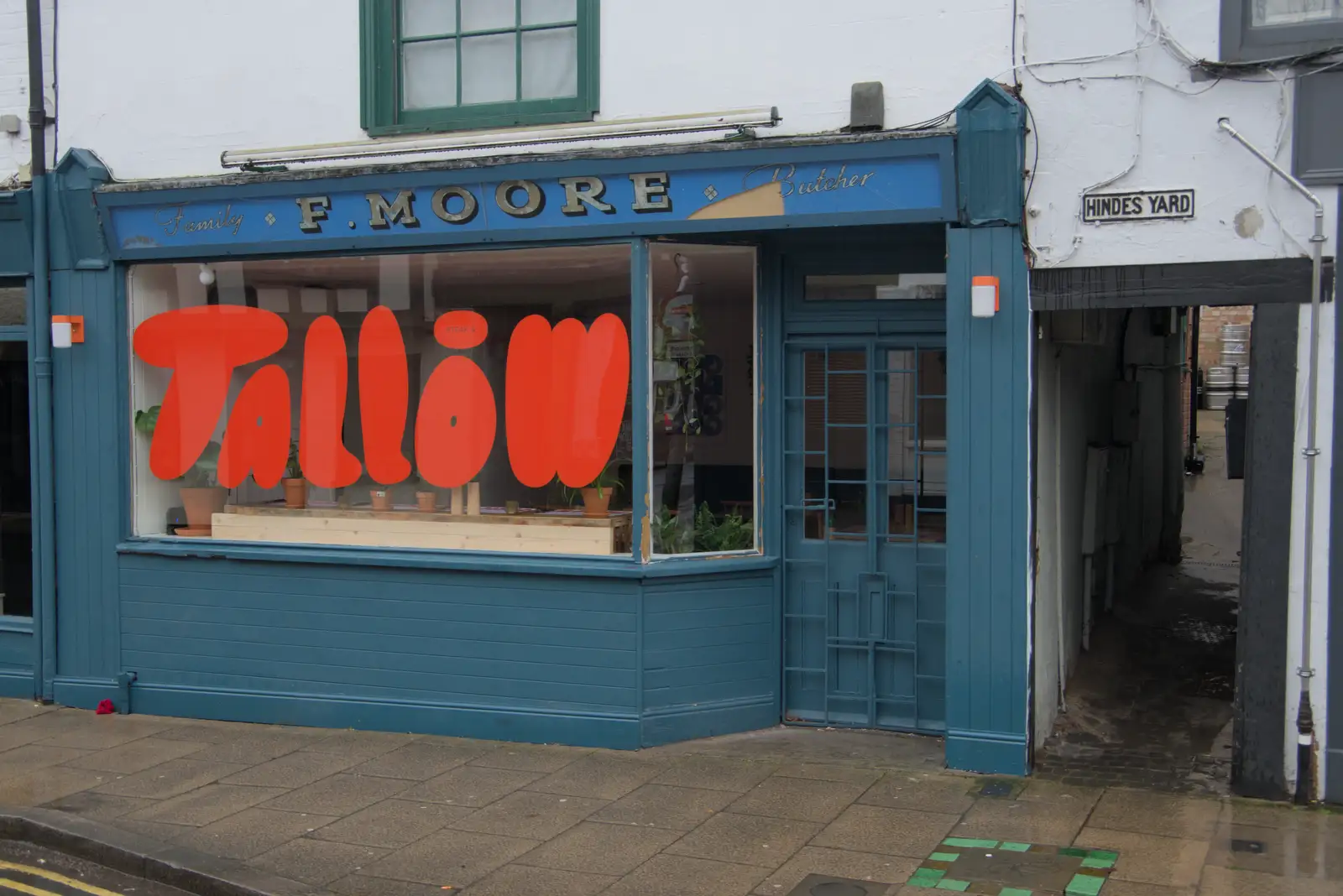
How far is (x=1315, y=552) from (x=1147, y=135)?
7.57ft

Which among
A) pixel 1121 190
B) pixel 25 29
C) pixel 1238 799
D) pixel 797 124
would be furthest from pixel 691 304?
pixel 25 29

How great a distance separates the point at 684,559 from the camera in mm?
8352

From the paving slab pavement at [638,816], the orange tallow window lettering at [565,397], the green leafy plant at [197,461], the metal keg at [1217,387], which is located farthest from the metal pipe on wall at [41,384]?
the metal keg at [1217,387]

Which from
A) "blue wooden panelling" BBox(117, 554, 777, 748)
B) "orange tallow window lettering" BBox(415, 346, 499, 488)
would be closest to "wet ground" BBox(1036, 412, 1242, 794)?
"blue wooden panelling" BBox(117, 554, 777, 748)

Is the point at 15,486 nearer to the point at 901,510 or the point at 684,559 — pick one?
the point at 684,559

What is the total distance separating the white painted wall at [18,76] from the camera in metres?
9.52

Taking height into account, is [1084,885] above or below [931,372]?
below

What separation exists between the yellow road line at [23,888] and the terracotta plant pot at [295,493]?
11.0 ft

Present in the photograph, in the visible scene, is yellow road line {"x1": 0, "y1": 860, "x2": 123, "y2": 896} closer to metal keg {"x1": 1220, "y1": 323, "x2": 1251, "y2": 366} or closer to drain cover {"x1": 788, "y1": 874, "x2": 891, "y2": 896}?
drain cover {"x1": 788, "y1": 874, "x2": 891, "y2": 896}

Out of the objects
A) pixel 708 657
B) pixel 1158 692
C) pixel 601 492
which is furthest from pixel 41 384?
pixel 1158 692

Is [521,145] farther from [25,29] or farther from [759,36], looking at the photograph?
[25,29]

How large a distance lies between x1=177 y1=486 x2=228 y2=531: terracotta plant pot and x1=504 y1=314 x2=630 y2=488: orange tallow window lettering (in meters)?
2.35

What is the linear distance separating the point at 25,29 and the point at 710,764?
23.0 ft

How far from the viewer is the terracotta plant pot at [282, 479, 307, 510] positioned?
9.28 metres
